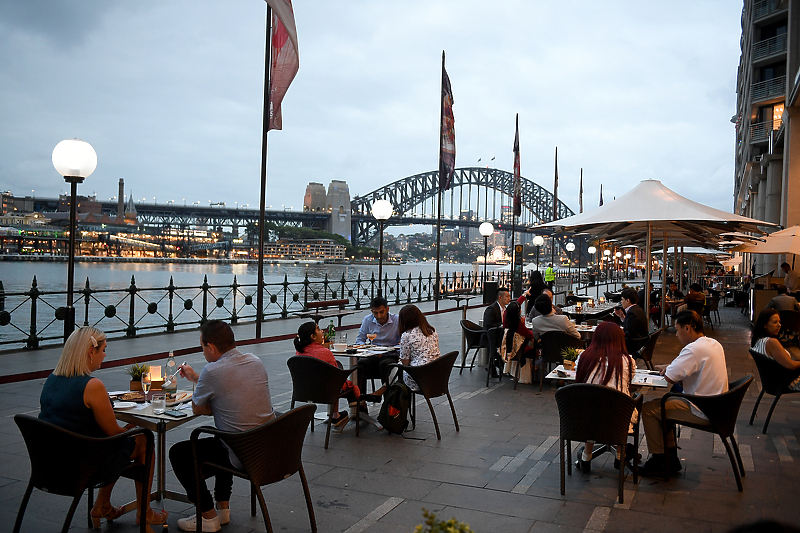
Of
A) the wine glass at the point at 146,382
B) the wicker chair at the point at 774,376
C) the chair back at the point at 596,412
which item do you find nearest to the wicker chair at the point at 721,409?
the chair back at the point at 596,412

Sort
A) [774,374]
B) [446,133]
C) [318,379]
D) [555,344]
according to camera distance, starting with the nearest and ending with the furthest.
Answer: [318,379] < [774,374] < [555,344] < [446,133]

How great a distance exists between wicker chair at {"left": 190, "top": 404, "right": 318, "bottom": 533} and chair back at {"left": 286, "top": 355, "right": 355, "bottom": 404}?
146 centimetres

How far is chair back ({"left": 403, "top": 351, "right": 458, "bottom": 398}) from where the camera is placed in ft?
17.4

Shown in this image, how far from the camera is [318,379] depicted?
5.02 meters

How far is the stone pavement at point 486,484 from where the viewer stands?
11.7 feet

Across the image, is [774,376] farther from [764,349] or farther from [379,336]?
[379,336]

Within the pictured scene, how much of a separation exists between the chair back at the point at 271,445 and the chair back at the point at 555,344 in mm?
4450

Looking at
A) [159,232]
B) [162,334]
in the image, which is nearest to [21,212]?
[159,232]

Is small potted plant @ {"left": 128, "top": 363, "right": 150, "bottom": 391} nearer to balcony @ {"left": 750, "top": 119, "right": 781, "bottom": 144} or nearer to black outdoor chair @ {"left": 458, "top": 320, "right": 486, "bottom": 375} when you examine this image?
black outdoor chair @ {"left": 458, "top": 320, "right": 486, "bottom": 375}

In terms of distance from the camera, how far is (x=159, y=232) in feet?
297

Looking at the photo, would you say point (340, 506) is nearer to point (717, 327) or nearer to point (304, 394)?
point (304, 394)

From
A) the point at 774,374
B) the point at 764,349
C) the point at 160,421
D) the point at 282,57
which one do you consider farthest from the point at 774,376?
the point at 282,57

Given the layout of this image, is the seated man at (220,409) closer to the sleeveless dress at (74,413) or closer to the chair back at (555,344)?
the sleeveless dress at (74,413)

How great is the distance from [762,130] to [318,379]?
99.9 feet
